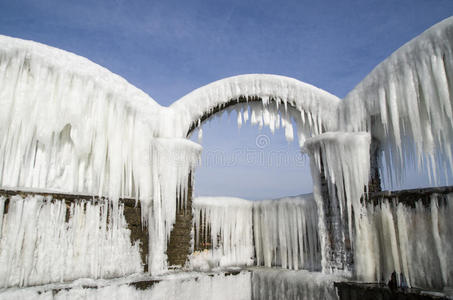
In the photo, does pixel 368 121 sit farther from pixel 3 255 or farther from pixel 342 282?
pixel 3 255

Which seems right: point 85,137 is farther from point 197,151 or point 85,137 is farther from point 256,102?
point 256,102

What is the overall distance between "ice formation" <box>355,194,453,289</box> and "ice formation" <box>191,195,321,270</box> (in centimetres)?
175

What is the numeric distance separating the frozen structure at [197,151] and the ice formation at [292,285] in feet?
1.40

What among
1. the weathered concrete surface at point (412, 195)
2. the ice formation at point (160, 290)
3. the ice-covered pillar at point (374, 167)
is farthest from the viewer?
the ice-covered pillar at point (374, 167)

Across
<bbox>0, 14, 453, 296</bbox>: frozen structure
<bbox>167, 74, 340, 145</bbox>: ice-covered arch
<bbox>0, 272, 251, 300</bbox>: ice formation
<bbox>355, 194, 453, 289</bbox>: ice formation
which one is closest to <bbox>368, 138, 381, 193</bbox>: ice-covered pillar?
<bbox>0, 14, 453, 296</bbox>: frozen structure

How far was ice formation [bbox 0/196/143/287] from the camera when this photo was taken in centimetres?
499

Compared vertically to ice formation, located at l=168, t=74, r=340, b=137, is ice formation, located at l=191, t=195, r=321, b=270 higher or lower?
lower

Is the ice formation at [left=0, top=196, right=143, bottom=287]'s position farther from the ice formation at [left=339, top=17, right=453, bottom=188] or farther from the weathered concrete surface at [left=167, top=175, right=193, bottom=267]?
the ice formation at [left=339, top=17, right=453, bottom=188]

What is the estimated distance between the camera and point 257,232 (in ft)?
29.6

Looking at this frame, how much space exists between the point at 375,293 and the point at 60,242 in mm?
5302

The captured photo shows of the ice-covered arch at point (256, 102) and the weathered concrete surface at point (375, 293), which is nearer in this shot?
the weathered concrete surface at point (375, 293)

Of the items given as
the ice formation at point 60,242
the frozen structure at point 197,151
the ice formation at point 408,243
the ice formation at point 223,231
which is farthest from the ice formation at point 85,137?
the ice formation at point 408,243

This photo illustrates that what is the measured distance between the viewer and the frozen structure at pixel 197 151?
17.1 feet

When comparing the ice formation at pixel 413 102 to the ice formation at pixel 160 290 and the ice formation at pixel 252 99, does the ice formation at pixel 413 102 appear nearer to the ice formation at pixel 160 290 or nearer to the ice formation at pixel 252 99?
the ice formation at pixel 252 99
